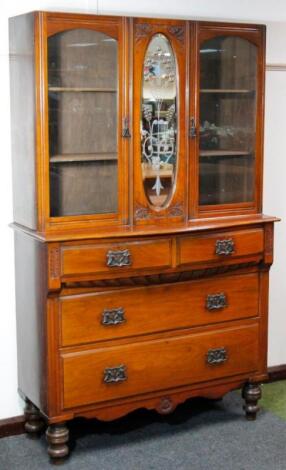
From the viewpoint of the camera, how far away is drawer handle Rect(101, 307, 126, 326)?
3.04m

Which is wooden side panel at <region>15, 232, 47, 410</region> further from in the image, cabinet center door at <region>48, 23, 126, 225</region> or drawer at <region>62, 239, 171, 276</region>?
cabinet center door at <region>48, 23, 126, 225</region>

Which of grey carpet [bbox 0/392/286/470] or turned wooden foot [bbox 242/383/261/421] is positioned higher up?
turned wooden foot [bbox 242/383/261/421]

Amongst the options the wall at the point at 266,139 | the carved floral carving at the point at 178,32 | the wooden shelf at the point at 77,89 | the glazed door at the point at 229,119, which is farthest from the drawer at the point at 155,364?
the carved floral carving at the point at 178,32

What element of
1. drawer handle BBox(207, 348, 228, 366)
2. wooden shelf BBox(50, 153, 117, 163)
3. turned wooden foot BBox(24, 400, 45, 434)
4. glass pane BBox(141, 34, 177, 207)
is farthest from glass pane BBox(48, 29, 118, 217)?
turned wooden foot BBox(24, 400, 45, 434)

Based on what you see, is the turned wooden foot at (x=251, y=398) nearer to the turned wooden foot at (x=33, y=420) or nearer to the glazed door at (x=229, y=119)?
the glazed door at (x=229, y=119)

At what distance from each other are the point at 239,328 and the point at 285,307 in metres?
0.69

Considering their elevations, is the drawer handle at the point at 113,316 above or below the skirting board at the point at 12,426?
above

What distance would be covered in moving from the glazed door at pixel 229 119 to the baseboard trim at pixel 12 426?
1.15 m

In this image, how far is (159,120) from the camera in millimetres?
3133

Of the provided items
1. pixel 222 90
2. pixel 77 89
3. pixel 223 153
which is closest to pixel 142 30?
pixel 77 89

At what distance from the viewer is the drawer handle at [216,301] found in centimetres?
328

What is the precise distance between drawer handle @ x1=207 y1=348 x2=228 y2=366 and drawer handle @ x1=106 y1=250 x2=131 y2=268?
57 centimetres

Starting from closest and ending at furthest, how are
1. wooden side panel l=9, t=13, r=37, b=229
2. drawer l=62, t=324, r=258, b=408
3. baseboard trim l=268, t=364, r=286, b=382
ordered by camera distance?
1. wooden side panel l=9, t=13, r=37, b=229
2. drawer l=62, t=324, r=258, b=408
3. baseboard trim l=268, t=364, r=286, b=382

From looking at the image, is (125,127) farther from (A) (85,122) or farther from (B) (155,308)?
(B) (155,308)
